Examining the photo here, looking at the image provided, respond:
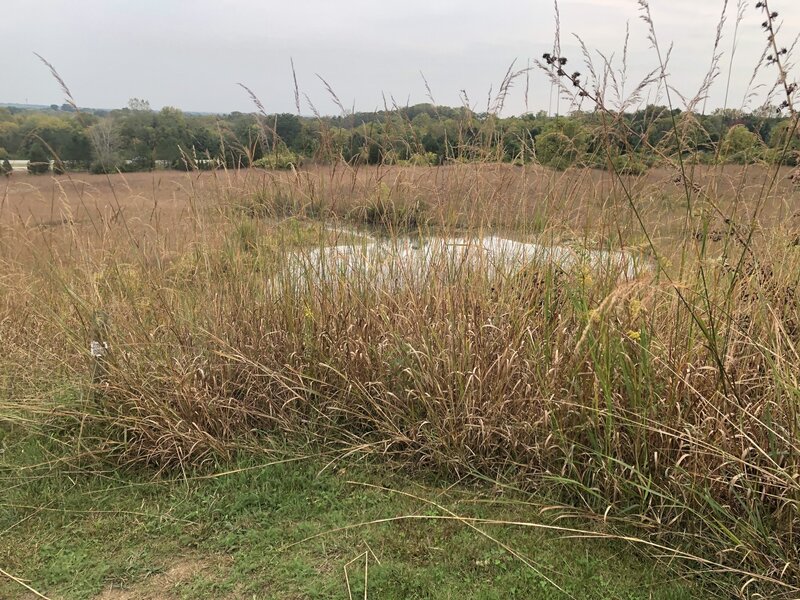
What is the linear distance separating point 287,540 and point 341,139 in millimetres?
2240

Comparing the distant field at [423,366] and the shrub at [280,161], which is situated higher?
the shrub at [280,161]

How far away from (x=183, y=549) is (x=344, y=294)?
4.92ft

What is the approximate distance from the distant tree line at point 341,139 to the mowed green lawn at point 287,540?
1737 mm

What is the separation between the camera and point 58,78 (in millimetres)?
2680

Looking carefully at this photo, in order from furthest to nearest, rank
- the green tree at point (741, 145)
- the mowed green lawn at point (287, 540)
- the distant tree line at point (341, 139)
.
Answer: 1. the distant tree line at point (341, 139)
2. the green tree at point (741, 145)
3. the mowed green lawn at point (287, 540)

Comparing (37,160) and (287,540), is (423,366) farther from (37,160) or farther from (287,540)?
(37,160)

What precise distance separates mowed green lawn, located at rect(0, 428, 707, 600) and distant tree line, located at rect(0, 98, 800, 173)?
1.74 meters

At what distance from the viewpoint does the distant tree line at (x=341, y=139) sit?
277 centimetres

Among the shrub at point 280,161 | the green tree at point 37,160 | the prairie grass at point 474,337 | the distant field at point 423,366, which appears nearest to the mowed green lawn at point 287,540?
the distant field at point 423,366

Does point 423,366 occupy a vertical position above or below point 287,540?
above

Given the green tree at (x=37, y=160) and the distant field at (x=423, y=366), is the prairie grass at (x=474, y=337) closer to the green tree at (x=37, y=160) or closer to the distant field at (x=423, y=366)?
Result: the distant field at (x=423, y=366)

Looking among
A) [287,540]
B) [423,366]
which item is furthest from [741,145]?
[287,540]

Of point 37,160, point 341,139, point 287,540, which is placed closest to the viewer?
point 287,540

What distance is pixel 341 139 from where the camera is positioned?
3.25 metres
